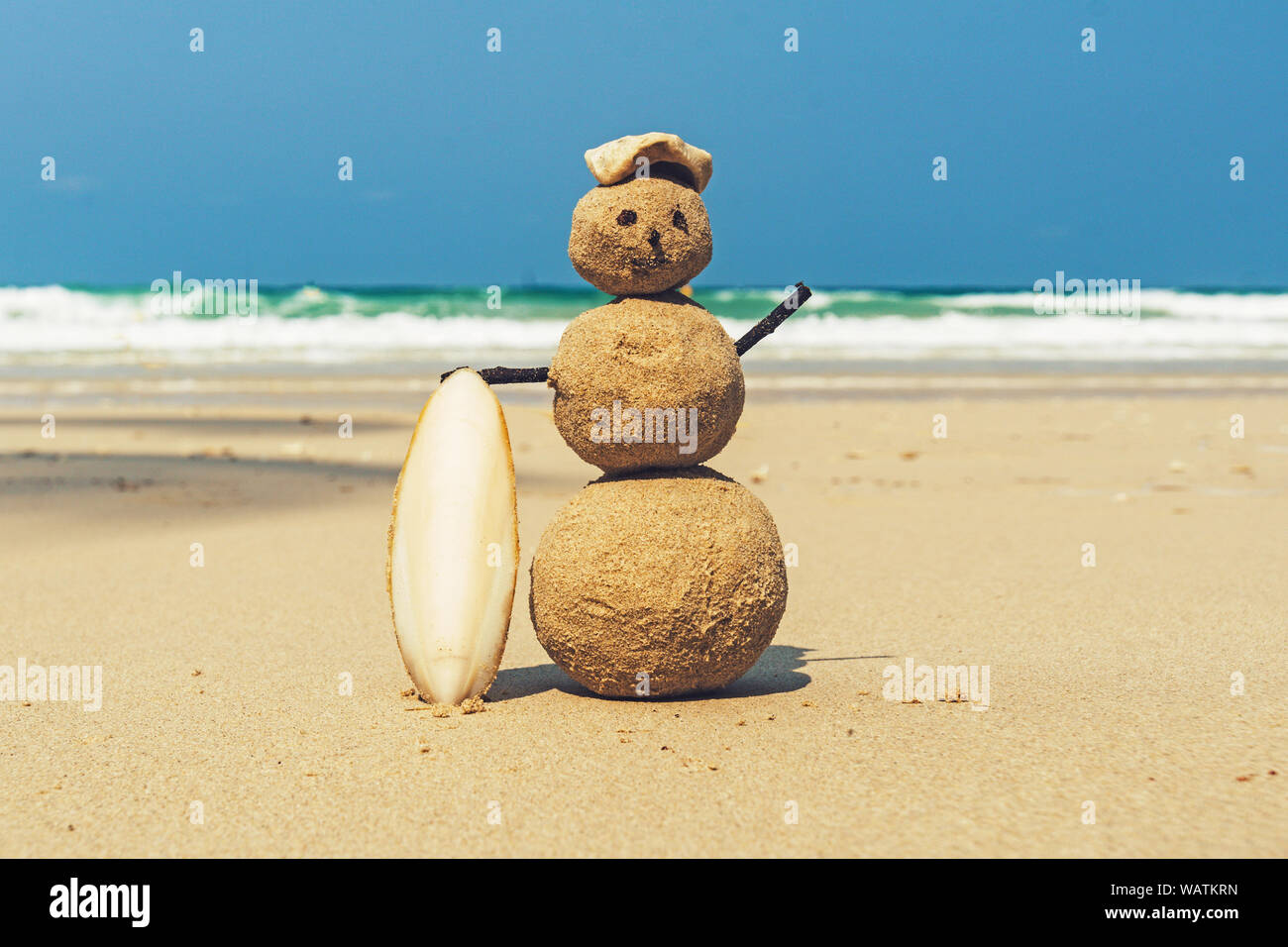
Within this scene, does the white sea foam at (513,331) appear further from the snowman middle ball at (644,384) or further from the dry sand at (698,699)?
the snowman middle ball at (644,384)

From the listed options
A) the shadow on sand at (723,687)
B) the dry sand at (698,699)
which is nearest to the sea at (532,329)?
the dry sand at (698,699)

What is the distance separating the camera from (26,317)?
128 ft

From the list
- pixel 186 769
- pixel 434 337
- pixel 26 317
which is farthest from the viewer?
pixel 26 317

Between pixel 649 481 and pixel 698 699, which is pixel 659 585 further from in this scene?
pixel 698 699

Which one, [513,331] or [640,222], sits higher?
[513,331]

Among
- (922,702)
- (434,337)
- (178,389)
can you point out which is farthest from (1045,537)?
(434,337)

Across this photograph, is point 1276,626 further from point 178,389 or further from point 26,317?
point 26,317

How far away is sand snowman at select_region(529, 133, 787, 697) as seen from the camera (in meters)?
4.13

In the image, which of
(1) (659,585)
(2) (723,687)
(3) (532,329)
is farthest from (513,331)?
(1) (659,585)

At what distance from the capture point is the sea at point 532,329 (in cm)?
2834

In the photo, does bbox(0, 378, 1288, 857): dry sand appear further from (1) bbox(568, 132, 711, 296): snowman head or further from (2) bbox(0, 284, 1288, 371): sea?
(2) bbox(0, 284, 1288, 371): sea

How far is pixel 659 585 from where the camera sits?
13.4ft

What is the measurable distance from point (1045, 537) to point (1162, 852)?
5279 millimetres

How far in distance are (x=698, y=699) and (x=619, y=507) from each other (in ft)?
2.67
